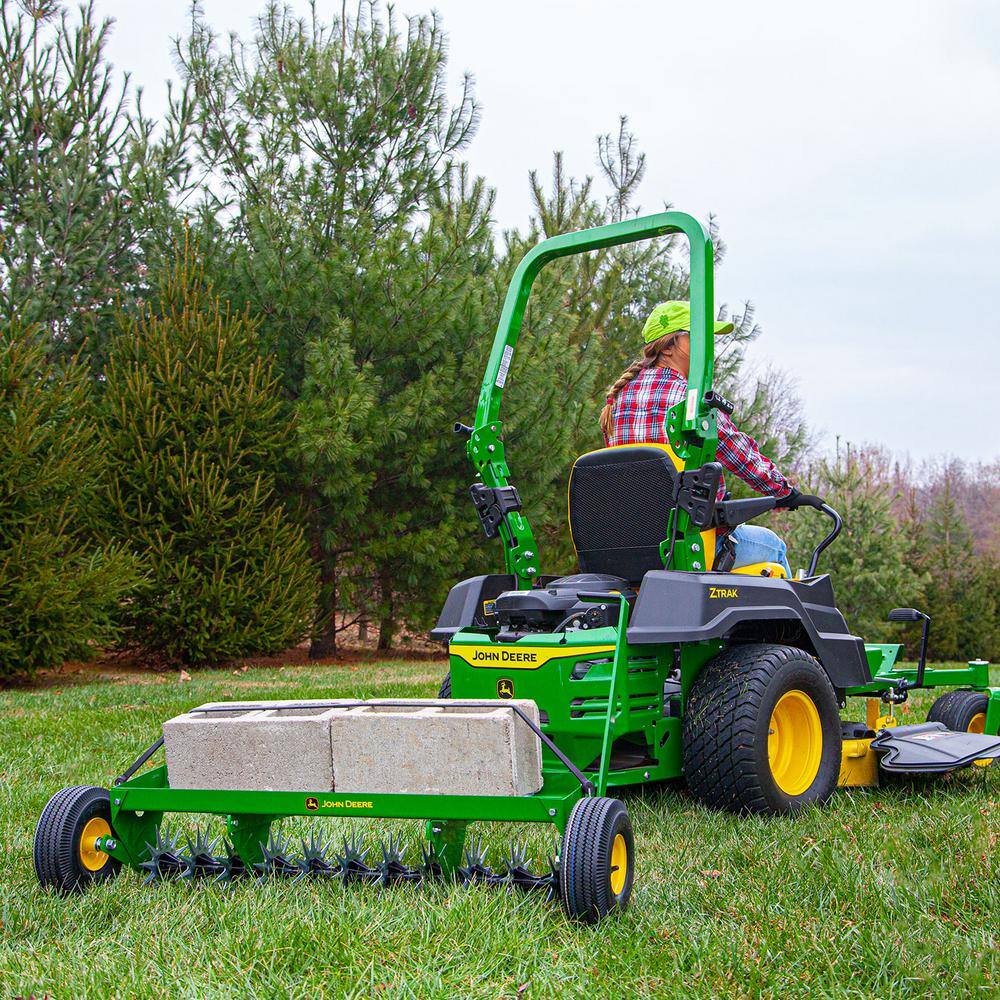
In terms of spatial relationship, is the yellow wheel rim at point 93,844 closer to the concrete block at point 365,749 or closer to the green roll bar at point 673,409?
the concrete block at point 365,749

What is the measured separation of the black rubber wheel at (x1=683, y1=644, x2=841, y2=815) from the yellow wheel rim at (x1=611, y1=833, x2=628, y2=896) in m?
1.06

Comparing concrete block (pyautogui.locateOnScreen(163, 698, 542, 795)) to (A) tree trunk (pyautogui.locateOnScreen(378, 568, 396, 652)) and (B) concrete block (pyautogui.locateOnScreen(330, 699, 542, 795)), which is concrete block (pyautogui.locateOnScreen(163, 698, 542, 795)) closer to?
(B) concrete block (pyautogui.locateOnScreen(330, 699, 542, 795))

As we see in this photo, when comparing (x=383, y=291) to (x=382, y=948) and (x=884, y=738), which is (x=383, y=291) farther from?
(x=382, y=948)

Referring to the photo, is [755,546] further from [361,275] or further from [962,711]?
[361,275]

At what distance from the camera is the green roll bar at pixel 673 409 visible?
399 cm

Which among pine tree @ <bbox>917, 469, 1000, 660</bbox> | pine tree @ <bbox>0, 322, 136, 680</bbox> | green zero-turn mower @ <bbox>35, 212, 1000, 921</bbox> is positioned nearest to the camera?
green zero-turn mower @ <bbox>35, 212, 1000, 921</bbox>

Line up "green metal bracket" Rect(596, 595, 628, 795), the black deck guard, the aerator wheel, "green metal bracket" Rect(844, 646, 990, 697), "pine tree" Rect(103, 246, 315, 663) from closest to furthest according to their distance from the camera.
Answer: "green metal bracket" Rect(596, 595, 628, 795)
the black deck guard
"green metal bracket" Rect(844, 646, 990, 697)
the aerator wheel
"pine tree" Rect(103, 246, 315, 663)

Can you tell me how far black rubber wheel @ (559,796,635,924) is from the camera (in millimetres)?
2760

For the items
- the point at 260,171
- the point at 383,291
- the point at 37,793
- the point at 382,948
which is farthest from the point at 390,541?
the point at 382,948

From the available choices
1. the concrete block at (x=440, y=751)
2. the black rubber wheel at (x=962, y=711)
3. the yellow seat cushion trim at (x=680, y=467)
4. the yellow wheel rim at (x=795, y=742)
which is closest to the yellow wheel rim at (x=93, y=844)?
the concrete block at (x=440, y=751)

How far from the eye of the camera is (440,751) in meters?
2.98

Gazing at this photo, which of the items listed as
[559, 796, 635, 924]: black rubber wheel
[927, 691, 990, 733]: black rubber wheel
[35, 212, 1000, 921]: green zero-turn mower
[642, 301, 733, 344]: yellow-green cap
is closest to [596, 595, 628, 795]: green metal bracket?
[35, 212, 1000, 921]: green zero-turn mower

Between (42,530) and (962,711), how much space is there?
878cm

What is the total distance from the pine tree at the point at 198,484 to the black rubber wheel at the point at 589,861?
386 inches
